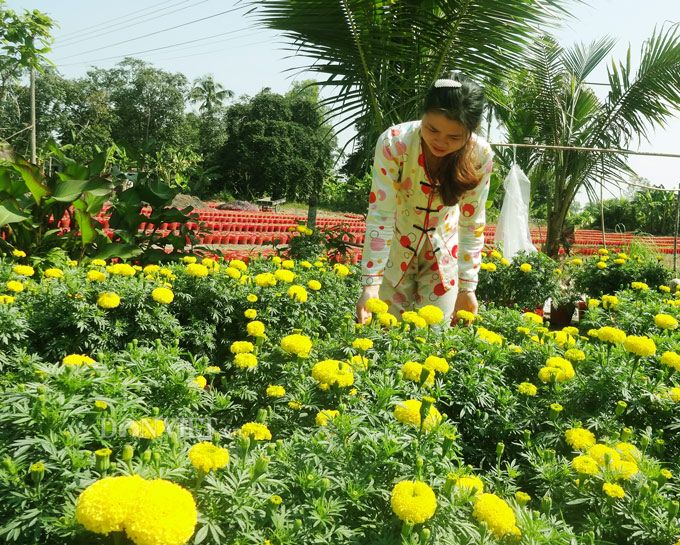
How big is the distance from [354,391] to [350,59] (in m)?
3.72

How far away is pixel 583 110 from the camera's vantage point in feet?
28.2

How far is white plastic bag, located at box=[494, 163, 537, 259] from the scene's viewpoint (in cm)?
755

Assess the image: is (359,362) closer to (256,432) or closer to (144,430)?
(256,432)

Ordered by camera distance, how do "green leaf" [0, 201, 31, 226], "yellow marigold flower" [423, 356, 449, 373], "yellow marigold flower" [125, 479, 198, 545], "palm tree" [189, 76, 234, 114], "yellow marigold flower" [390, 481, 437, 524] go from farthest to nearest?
"palm tree" [189, 76, 234, 114] < "green leaf" [0, 201, 31, 226] < "yellow marigold flower" [423, 356, 449, 373] < "yellow marigold flower" [390, 481, 437, 524] < "yellow marigold flower" [125, 479, 198, 545]

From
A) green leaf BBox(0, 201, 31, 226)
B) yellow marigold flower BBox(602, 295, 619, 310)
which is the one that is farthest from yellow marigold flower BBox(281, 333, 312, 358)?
green leaf BBox(0, 201, 31, 226)

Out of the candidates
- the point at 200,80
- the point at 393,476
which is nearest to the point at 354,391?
the point at 393,476

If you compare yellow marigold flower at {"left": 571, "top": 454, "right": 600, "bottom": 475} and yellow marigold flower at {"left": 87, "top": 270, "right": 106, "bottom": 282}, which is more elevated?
yellow marigold flower at {"left": 87, "top": 270, "right": 106, "bottom": 282}

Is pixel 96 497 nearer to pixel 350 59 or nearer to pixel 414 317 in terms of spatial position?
pixel 414 317

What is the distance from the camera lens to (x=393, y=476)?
1.20m

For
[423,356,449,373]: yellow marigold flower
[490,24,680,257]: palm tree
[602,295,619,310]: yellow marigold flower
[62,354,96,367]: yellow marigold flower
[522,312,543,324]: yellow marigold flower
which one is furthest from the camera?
[490,24,680,257]: palm tree

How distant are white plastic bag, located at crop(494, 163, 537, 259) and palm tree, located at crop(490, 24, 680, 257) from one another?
63 centimetres

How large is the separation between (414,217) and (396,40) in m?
2.78

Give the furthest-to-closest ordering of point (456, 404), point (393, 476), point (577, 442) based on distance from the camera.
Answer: point (456, 404)
point (577, 442)
point (393, 476)

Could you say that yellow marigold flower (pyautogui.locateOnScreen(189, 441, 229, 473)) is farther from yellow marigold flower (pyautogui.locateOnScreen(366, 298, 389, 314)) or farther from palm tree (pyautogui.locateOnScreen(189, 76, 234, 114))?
palm tree (pyautogui.locateOnScreen(189, 76, 234, 114))
